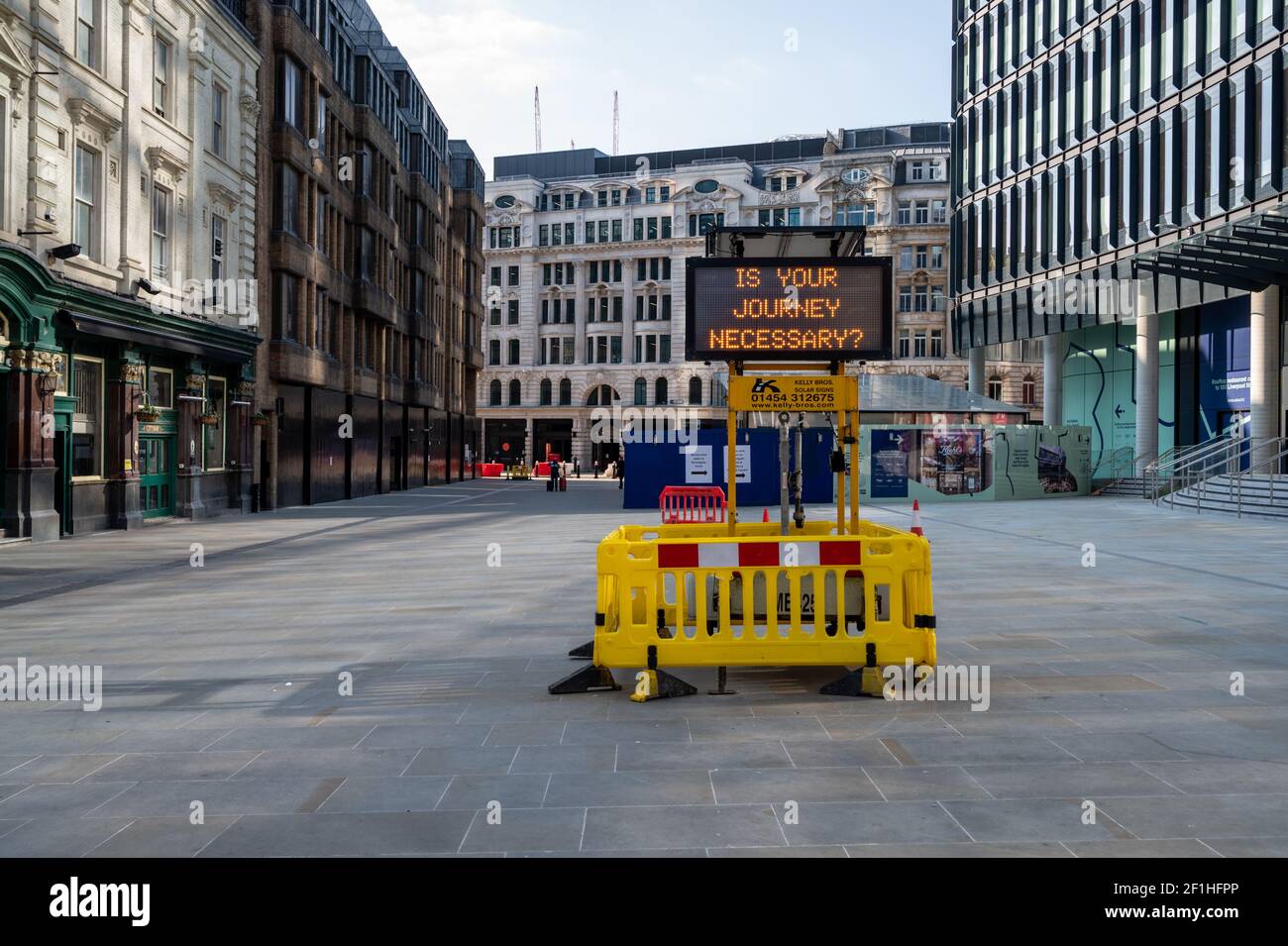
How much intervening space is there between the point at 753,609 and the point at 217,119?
24895 mm

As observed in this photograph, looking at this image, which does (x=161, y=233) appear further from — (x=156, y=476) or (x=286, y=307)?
(x=286, y=307)

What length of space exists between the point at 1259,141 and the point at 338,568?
30.6 m

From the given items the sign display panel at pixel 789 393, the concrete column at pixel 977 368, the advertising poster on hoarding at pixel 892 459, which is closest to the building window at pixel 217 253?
the advertising poster on hoarding at pixel 892 459

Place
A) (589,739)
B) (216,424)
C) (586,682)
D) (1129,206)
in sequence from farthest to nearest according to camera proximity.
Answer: (1129,206) → (216,424) → (586,682) → (589,739)

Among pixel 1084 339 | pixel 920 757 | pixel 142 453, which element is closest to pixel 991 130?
pixel 1084 339

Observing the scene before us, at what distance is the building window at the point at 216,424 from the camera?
27.5m

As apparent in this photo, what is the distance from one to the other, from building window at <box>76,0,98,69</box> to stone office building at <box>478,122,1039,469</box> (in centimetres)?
5558

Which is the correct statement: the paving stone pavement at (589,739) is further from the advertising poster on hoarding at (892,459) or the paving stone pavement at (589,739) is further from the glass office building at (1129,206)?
the advertising poster on hoarding at (892,459)

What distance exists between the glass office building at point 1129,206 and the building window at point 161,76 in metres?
25.9

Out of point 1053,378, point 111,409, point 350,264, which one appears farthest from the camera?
point 1053,378

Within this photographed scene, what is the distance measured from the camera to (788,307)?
866 cm

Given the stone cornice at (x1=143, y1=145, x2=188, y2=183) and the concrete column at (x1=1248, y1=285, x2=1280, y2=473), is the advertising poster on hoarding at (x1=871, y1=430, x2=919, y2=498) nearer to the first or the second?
the concrete column at (x1=1248, y1=285, x2=1280, y2=473)

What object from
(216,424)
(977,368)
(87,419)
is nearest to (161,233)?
(216,424)
